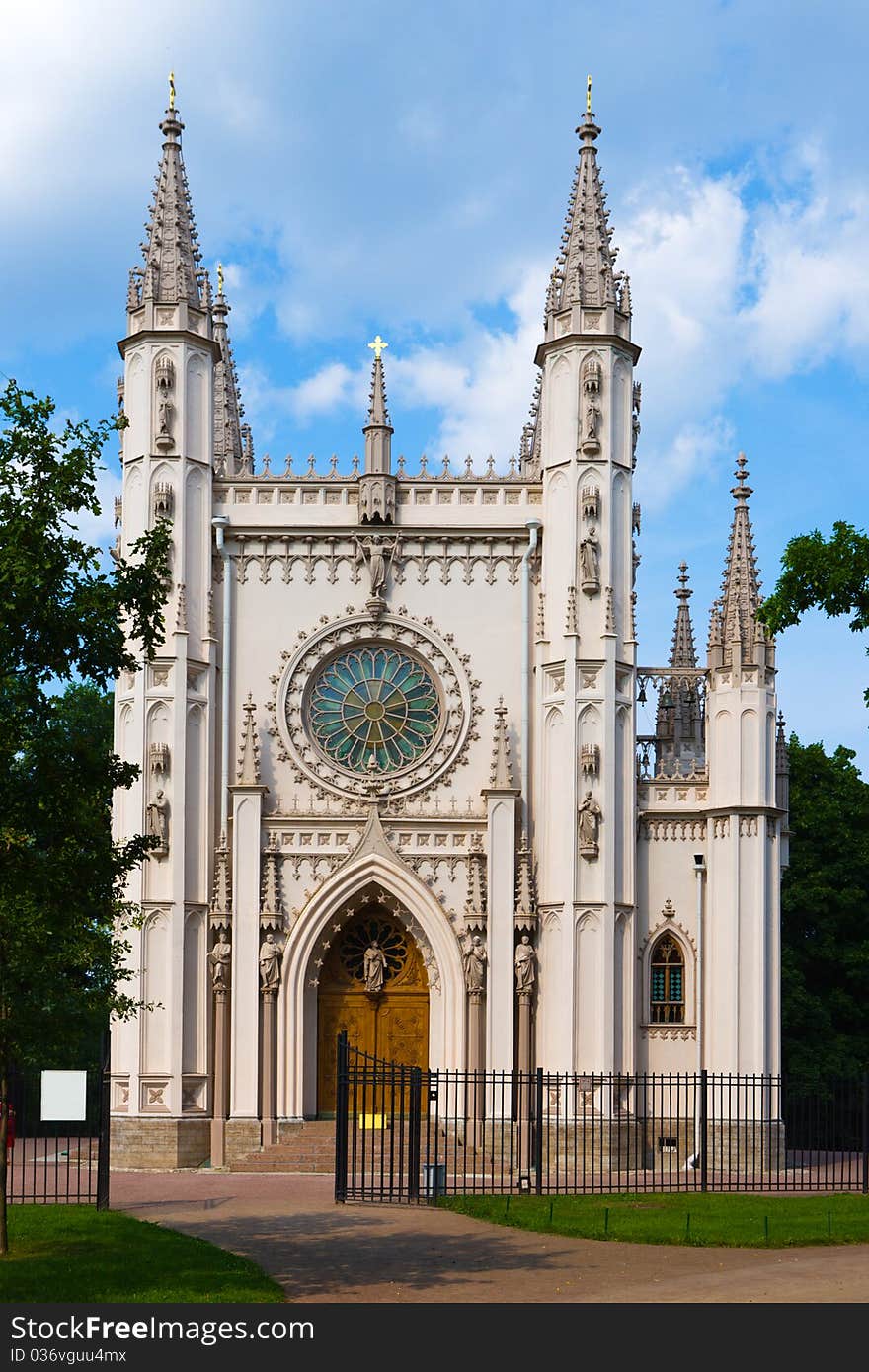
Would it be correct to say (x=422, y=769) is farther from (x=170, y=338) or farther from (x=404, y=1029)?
(x=170, y=338)

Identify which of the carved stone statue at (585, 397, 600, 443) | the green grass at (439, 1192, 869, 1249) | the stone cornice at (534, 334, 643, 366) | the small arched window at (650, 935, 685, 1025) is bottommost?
the green grass at (439, 1192, 869, 1249)

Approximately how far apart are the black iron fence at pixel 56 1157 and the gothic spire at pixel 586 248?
20.2 meters

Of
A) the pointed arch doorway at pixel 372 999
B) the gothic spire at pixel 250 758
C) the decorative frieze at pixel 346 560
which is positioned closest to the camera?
the gothic spire at pixel 250 758

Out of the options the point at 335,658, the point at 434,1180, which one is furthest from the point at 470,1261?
the point at 335,658

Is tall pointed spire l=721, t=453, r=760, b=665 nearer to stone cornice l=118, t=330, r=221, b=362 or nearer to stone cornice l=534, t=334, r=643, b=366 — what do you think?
stone cornice l=534, t=334, r=643, b=366

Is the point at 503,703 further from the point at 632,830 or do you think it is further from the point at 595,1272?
the point at 595,1272

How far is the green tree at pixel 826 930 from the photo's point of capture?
5162cm

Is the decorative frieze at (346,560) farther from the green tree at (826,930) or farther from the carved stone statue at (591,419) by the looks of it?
the green tree at (826,930)

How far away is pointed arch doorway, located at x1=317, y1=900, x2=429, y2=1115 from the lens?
4188 centimetres

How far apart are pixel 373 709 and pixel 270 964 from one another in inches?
252

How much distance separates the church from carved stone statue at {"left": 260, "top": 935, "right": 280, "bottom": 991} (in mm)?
85

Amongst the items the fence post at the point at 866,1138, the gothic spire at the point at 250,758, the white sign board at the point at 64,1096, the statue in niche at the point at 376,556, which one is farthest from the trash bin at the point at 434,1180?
the statue in niche at the point at 376,556

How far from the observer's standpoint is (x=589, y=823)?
4050 centimetres

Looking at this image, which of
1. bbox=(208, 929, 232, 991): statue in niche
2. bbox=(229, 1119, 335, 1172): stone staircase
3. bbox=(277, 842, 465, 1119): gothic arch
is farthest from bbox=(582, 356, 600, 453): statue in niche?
bbox=(229, 1119, 335, 1172): stone staircase
